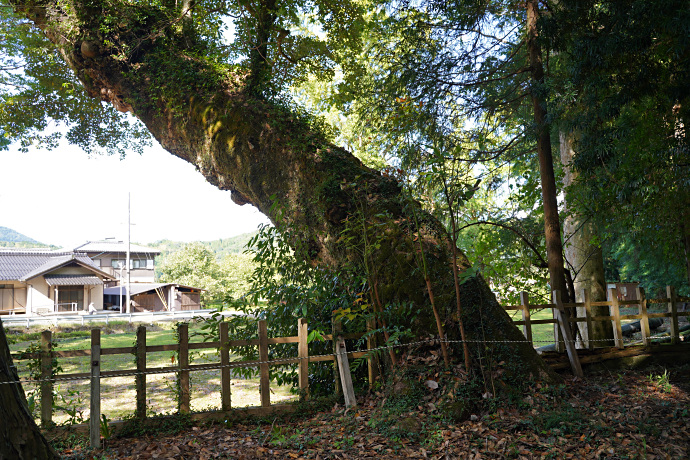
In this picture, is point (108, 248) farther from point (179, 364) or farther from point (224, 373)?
point (224, 373)

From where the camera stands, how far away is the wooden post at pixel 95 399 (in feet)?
15.3

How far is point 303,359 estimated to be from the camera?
232 inches

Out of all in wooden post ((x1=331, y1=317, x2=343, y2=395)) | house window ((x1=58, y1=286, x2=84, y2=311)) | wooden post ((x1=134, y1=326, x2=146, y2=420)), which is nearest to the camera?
wooden post ((x1=134, y1=326, x2=146, y2=420))

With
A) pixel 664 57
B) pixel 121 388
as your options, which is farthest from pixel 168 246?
pixel 664 57

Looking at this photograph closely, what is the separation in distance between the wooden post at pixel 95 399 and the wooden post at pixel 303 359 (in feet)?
7.33

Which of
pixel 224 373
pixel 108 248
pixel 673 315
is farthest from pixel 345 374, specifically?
pixel 108 248

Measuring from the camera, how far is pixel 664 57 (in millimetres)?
6094

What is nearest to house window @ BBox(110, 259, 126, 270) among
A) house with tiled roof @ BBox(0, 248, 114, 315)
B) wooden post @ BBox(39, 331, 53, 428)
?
house with tiled roof @ BBox(0, 248, 114, 315)

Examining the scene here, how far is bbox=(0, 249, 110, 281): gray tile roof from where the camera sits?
27.1m

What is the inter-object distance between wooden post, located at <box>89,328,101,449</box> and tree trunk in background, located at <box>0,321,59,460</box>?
3.55 ft

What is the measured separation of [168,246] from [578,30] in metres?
113

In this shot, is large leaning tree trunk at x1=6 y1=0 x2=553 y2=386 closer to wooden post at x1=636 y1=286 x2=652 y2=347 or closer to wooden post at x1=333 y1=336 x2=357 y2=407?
wooden post at x1=333 y1=336 x2=357 y2=407

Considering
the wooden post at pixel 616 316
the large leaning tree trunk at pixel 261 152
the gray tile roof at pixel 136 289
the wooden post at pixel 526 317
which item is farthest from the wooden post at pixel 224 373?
the gray tile roof at pixel 136 289

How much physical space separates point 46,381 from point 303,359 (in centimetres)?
278
